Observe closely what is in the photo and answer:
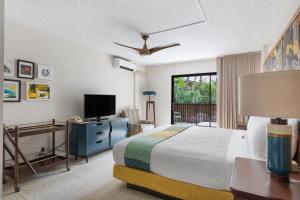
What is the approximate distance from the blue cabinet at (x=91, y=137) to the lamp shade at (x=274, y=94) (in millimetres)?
3041

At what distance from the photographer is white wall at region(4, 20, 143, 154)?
9.12ft

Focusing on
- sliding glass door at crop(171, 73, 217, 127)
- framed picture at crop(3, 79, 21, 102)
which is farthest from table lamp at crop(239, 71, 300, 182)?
sliding glass door at crop(171, 73, 217, 127)

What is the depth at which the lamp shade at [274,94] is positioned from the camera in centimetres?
88

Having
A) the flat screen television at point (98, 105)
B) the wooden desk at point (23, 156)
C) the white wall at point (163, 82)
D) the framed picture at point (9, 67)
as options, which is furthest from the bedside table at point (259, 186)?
the white wall at point (163, 82)

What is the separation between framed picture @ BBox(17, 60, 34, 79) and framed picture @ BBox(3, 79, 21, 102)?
14cm

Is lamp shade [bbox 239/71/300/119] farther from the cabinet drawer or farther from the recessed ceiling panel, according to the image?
the cabinet drawer

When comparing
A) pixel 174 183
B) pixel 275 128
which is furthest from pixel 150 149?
pixel 275 128

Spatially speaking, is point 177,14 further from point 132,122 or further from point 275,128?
point 132,122

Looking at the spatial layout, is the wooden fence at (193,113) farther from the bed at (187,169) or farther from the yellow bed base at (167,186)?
the yellow bed base at (167,186)

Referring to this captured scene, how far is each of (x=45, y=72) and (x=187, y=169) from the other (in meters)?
2.97

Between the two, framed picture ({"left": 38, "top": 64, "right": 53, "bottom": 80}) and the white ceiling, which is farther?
framed picture ({"left": 38, "top": 64, "right": 53, "bottom": 80})

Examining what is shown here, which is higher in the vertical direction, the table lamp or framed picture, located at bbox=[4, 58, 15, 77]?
framed picture, located at bbox=[4, 58, 15, 77]

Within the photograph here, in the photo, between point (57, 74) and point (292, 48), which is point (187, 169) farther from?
point (57, 74)

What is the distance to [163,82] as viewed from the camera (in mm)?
5898
